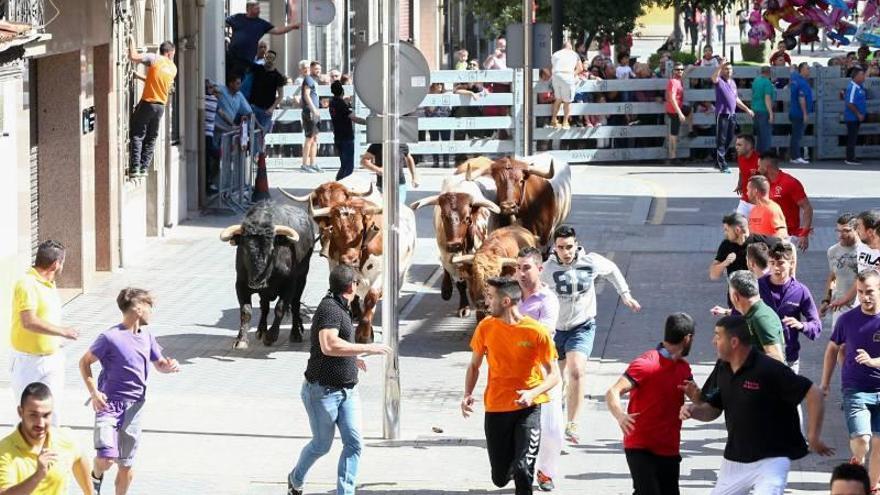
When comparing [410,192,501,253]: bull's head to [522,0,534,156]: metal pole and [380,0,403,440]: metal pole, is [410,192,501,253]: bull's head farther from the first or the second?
[522,0,534,156]: metal pole

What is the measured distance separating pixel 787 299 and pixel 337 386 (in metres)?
3.49

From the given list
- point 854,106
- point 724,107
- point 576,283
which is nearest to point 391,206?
point 576,283

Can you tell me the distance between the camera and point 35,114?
21188mm

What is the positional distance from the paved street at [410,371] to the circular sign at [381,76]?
2774 millimetres

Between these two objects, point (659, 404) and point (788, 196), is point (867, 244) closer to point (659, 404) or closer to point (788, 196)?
point (788, 196)

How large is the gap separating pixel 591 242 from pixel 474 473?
39.6 feet

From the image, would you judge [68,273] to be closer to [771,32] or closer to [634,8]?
[771,32]

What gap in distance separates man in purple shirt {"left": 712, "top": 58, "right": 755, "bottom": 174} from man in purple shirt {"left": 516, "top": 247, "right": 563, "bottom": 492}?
19.7 metres

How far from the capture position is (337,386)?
12484 millimetres

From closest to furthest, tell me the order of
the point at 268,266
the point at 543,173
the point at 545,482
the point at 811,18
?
the point at 545,482, the point at 268,266, the point at 543,173, the point at 811,18

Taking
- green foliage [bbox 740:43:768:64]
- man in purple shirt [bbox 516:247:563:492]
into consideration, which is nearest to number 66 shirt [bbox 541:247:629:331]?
man in purple shirt [bbox 516:247:563:492]

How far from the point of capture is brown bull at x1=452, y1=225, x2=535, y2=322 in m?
18.1

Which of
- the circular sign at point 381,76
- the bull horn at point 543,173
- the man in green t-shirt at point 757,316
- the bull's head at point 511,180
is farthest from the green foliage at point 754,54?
the man in green t-shirt at point 757,316

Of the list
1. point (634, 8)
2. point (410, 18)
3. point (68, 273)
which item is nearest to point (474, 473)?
point (68, 273)
